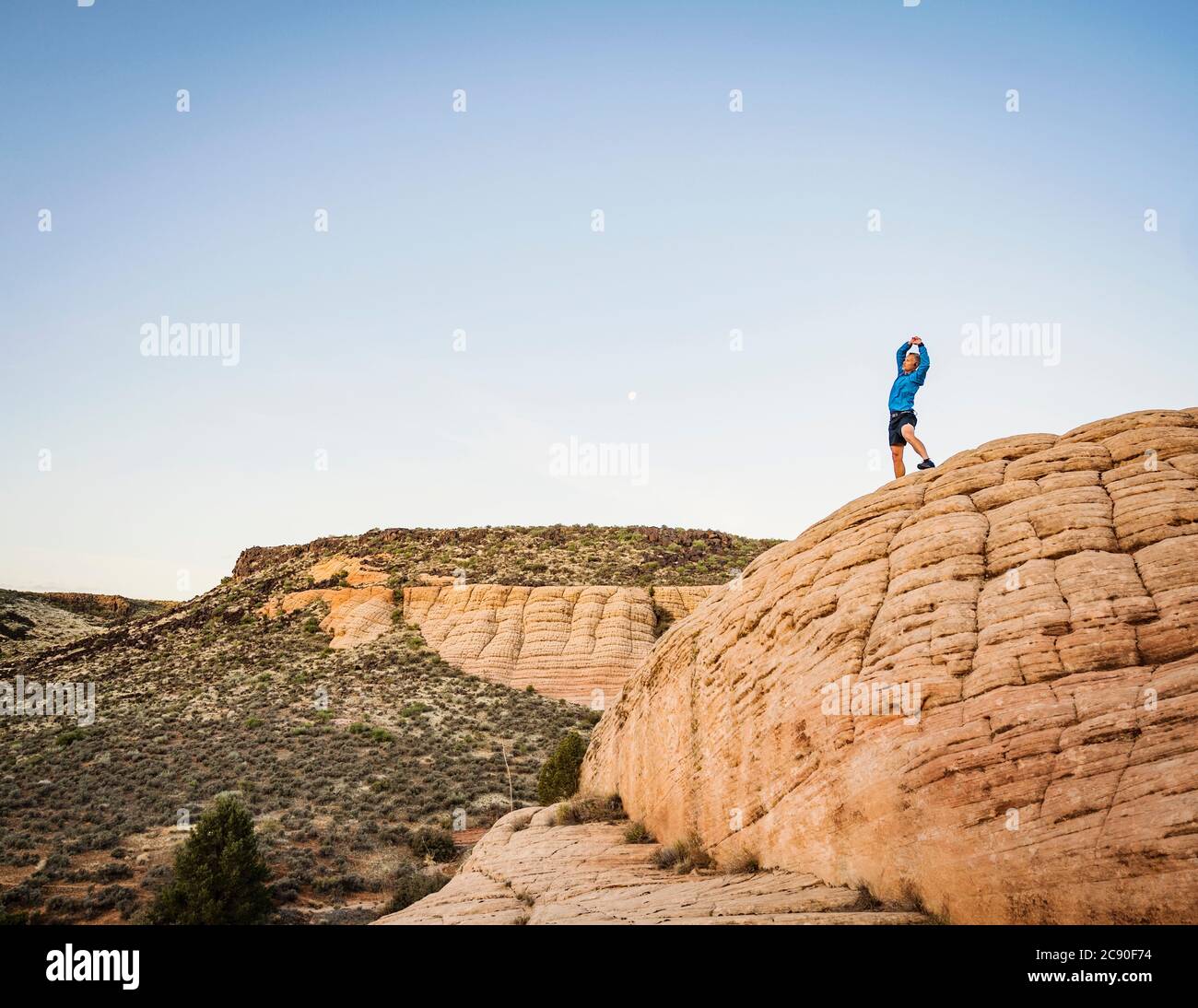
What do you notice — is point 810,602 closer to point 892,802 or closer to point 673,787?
point 892,802

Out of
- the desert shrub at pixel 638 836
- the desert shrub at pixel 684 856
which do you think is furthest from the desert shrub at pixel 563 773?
the desert shrub at pixel 684 856

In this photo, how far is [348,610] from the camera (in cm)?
4528

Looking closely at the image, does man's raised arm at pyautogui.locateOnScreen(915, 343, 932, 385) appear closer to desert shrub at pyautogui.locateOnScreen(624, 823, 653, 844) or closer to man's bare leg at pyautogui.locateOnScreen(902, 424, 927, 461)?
man's bare leg at pyautogui.locateOnScreen(902, 424, 927, 461)

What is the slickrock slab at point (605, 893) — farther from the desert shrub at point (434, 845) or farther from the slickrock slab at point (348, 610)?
the slickrock slab at point (348, 610)

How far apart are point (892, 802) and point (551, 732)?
84.9 feet

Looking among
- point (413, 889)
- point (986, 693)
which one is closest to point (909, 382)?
point (986, 693)

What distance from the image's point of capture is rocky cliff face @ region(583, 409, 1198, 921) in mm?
6047

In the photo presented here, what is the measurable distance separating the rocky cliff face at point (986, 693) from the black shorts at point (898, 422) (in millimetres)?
1299

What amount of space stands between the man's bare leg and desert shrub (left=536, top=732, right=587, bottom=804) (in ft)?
34.5

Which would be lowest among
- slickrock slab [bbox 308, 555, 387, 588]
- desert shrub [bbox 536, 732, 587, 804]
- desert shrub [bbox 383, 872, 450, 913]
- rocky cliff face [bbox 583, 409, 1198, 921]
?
desert shrub [bbox 383, 872, 450, 913]

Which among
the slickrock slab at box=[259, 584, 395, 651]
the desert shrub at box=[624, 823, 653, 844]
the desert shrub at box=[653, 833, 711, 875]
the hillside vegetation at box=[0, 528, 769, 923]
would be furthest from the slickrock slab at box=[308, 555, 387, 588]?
the desert shrub at box=[653, 833, 711, 875]

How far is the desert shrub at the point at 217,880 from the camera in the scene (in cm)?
1548
